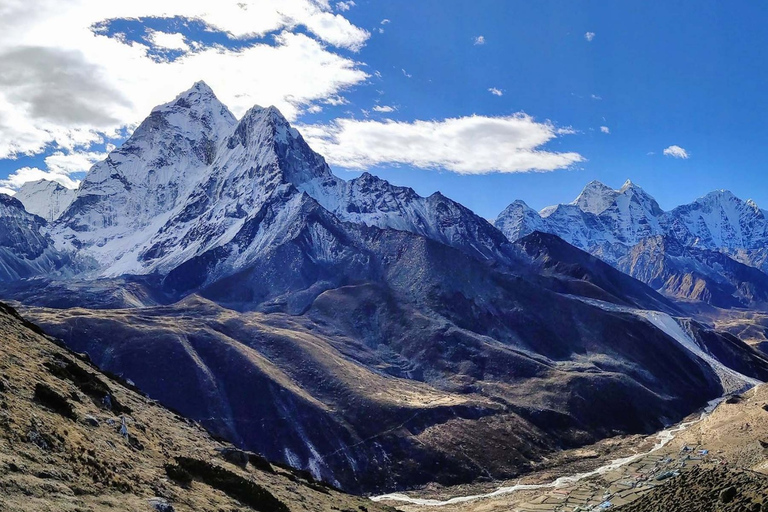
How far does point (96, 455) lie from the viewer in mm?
41000

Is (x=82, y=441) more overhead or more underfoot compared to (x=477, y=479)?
more overhead

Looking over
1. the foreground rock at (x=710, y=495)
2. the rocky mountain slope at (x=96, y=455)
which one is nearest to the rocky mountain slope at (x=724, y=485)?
the foreground rock at (x=710, y=495)

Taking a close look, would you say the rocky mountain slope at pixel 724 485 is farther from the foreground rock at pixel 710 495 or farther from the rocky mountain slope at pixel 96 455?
the rocky mountain slope at pixel 96 455

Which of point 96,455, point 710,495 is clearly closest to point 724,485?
point 710,495

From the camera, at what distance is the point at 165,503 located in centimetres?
3859

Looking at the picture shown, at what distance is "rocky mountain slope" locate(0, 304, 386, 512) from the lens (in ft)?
112

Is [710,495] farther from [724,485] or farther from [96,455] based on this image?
[96,455]

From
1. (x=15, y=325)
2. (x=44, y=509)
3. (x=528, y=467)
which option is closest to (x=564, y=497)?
(x=528, y=467)

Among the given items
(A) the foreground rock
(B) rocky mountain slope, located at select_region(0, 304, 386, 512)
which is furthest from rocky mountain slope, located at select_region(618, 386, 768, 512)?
(B) rocky mountain slope, located at select_region(0, 304, 386, 512)

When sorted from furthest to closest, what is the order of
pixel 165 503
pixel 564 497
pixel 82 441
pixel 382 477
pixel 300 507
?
pixel 382 477 → pixel 564 497 → pixel 300 507 → pixel 82 441 → pixel 165 503

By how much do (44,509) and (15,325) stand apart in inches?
1512

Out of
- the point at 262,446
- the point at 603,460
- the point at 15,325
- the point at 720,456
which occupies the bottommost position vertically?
the point at 262,446

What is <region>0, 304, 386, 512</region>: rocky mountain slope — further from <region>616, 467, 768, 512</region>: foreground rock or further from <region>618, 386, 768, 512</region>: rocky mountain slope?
<region>618, 386, 768, 512</region>: rocky mountain slope

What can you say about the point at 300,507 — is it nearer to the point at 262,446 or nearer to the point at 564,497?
the point at 564,497
